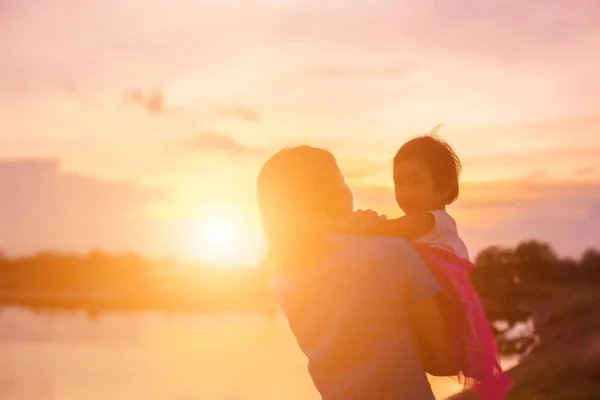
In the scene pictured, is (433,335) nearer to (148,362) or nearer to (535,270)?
(148,362)

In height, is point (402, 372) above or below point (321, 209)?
below

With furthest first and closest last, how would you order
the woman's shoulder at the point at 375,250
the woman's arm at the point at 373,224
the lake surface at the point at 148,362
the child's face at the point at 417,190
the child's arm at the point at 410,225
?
the lake surface at the point at 148,362 < the child's face at the point at 417,190 < the child's arm at the point at 410,225 < the woman's arm at the point at 373,224 < the woman's shoulder at the point at 375,250

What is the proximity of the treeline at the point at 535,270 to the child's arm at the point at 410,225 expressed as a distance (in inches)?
4047

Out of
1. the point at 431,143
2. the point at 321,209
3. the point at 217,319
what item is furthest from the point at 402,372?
the point at 217,319

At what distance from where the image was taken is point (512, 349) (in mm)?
50469

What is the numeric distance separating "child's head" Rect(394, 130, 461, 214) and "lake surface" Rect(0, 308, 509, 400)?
27583 millimetres

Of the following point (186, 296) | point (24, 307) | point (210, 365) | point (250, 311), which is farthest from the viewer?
point (186, 296)

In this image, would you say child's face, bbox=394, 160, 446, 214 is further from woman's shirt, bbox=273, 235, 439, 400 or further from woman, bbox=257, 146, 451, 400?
woman's shirt, bbox=273, 235, 439, 400

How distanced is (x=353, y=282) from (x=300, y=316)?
Result: 344 millimetres

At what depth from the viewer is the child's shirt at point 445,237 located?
3.37 metres

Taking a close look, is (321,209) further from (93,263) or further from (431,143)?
(93,263)

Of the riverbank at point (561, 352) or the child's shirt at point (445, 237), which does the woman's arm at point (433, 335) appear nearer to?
the child's shirt at point (445, 237)

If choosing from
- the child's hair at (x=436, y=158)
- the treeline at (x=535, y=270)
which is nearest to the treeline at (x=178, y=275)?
the treeline at (x=535, y=270)

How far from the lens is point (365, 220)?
122 inches
